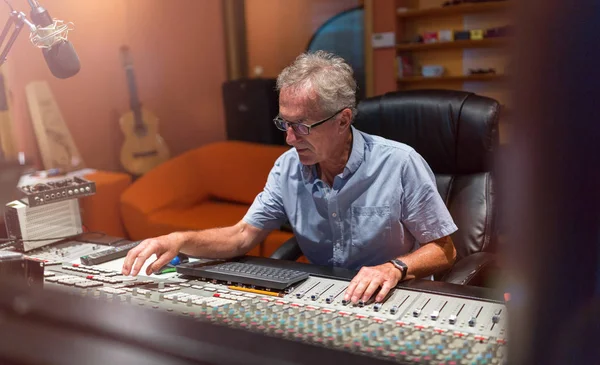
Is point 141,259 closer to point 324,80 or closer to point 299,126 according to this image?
point 299,126

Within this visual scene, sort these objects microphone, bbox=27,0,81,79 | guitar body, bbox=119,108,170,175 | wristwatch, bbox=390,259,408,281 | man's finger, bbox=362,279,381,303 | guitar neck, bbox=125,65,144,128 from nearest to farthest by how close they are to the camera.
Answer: man's finger, bbox=362,279,381,303 → wristwatch, bbox=390,259,408,281 → microphone, bbox=27,0,81,79 → guitar body, bbox=119,108,170,175 → guitar neck, bbox=125,65,144,128

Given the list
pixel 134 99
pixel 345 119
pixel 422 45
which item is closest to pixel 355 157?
pixel 345 119

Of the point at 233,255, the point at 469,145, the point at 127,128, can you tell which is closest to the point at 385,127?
the point at 469,145

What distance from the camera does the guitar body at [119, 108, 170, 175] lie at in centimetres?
366

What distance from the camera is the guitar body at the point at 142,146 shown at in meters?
3.66

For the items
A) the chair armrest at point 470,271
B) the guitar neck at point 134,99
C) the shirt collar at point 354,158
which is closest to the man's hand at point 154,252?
the shirt collar at point 354,158

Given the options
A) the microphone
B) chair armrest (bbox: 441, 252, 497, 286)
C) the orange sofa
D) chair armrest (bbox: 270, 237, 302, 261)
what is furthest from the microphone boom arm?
the orange sofa

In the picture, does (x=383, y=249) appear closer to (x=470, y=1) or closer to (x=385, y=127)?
(x=385, y=127)

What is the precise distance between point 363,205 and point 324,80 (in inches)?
15.3

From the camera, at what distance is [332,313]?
981 mm

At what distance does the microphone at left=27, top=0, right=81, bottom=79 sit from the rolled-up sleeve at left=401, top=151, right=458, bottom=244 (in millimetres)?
990

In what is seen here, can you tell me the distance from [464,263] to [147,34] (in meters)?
2.68

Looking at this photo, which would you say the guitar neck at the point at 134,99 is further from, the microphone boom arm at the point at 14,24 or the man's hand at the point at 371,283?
the man's hand at the point at 371,283

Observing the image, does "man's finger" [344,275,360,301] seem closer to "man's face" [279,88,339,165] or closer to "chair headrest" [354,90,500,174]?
"man's face" [279,88,339,165]
